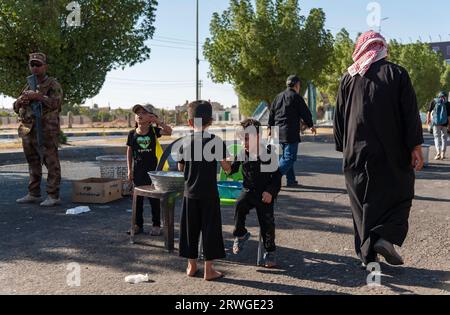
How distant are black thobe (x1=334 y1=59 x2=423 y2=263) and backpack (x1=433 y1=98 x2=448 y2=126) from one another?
1038cm

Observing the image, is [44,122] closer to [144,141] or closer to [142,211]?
[144,141]

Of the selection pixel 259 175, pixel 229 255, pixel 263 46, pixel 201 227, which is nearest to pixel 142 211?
pixel 229 255

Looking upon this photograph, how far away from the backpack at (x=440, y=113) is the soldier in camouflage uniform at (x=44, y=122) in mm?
10475

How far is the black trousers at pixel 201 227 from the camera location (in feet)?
15.2

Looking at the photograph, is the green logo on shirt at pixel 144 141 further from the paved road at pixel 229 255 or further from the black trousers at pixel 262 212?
the black trousers at pixel 262 212

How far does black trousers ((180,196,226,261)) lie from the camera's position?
464cm

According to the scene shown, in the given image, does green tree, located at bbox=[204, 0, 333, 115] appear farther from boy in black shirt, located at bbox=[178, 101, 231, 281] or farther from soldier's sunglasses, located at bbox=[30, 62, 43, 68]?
boy in black shirt, located at bbox=[178, 101, 231, 281]

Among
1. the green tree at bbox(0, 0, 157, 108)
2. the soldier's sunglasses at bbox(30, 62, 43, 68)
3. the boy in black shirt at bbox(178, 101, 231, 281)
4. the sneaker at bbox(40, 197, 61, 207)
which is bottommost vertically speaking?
the sneaker at bbox(40, 197, 61, 207)

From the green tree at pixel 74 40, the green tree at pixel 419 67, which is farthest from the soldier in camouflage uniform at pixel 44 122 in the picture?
the green tree at pixel 419 67

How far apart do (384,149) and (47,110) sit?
5.30 meters

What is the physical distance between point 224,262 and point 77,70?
13.9 meters

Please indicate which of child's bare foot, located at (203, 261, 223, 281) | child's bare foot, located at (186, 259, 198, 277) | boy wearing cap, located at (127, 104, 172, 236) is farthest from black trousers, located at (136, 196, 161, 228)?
child's bare foot, located at (203, 261, 223, 281)
